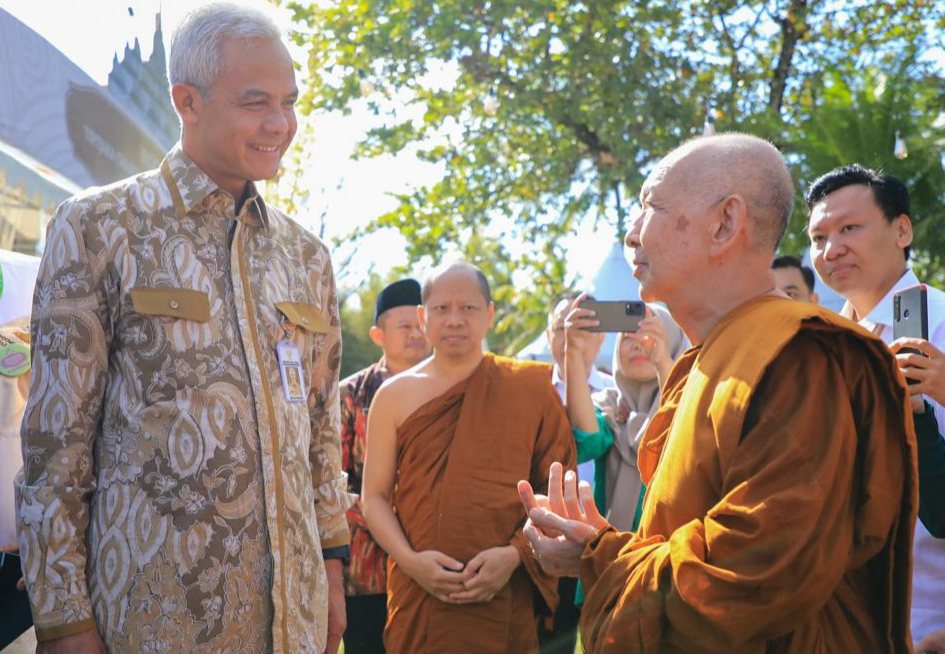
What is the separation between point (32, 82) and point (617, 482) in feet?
10.3

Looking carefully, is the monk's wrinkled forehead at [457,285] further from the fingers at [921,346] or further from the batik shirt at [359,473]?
the fingers at [921,346]

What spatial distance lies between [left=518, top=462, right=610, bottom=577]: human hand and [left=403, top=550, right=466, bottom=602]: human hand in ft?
6.23

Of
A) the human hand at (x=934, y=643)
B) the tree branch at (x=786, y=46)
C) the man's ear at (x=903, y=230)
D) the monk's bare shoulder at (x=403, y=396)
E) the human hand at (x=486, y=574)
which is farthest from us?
the tree branch at (x=786, y=46)

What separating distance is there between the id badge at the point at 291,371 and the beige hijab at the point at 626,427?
2.53m

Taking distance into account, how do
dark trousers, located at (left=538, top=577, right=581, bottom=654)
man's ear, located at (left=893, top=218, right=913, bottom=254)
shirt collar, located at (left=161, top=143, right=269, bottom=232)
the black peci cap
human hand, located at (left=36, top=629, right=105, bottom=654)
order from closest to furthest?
human hand, located at (left=36, top=629, right=105, bottom=654) < shirt collar, located at (left=161, top=143, right=269, bottom=232) < man's ear, located at (left=893, top=218, right=913, bottom=254) < dark trousers, located at (left=538, top=577, right=581, bottom=654) < the black peci cap

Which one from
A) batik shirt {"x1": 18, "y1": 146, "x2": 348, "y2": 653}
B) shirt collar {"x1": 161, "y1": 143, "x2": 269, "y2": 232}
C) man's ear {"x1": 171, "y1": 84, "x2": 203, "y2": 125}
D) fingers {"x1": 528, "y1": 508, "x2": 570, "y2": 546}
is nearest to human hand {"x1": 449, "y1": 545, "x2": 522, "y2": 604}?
batik shirt {"x1": 18, "y1": 146, "x2": 348, "y2": 653}

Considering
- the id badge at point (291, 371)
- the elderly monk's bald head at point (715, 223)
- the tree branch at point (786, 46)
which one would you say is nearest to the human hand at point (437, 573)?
the id badge at point (291, 371)

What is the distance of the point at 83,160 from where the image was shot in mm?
3471

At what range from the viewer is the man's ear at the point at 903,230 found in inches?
143

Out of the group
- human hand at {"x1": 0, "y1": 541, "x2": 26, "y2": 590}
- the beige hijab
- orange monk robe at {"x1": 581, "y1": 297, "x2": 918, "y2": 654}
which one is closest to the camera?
orange monk robe at {"x1": 581, "y1": 297, "x2": 918, "y2": 654}

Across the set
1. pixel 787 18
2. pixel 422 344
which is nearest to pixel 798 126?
pixel 787 18

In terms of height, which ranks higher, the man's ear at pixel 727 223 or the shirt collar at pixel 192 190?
the shirt collar at pixel 192 190

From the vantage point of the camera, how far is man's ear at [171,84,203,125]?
2592 millimetres

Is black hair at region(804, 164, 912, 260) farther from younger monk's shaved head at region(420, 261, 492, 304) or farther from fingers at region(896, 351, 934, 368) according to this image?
younger monk's shaved head at region(420, 261, 492, 304)
